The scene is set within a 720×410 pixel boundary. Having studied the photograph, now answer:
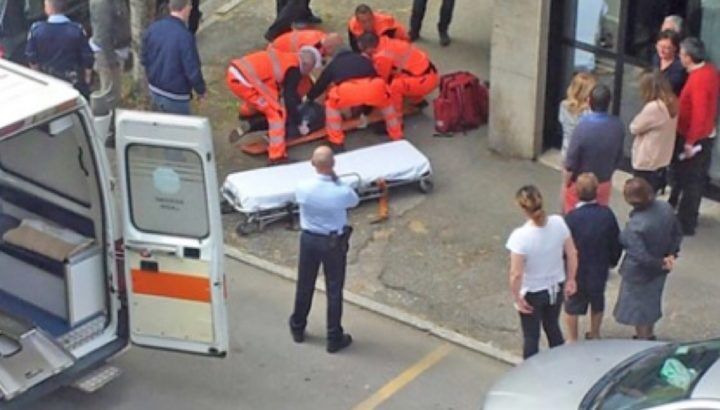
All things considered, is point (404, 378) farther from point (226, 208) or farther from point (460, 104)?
point (460, 104)

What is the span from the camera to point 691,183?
12.3 m

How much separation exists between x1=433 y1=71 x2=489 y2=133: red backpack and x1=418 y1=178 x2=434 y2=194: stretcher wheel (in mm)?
1151

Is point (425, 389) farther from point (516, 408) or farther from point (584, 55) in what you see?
point (584, 55)

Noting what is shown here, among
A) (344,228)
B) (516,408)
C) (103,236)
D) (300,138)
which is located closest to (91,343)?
(103,236)

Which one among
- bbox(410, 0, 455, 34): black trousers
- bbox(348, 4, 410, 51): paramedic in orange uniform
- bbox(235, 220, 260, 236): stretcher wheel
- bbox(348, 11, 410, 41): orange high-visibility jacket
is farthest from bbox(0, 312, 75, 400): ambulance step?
bbox(410, 0, 455, 34): black trousers

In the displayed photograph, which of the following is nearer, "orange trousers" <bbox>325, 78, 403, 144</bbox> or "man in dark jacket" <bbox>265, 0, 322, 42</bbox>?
"orange trousers" <bbox>325, 78, 403, 144</bbox>

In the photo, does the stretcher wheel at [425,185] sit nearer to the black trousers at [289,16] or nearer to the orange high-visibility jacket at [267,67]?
the orange high-visibility jacket at [267,67]

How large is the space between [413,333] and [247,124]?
12.3ft

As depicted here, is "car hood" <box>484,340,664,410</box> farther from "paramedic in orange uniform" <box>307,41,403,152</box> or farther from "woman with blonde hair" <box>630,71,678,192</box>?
"paramedic in orange uniform" <box>307,41,403,152</box>

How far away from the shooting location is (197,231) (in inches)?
387

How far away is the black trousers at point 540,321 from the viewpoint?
10062 mm

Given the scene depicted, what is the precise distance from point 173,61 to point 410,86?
7.65 ft

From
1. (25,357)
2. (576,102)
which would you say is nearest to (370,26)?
(576,102)

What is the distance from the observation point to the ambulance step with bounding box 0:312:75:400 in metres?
9.71
